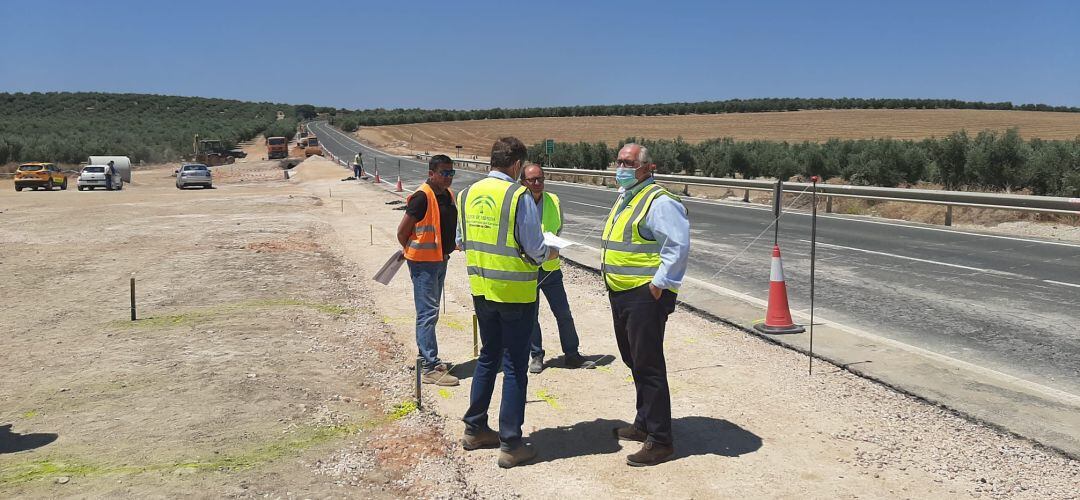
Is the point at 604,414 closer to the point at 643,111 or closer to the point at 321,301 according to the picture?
the point at 321,301

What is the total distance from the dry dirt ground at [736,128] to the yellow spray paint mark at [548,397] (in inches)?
2379

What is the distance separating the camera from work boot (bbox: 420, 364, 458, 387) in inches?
253

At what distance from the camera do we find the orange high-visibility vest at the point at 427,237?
6520 millimetres

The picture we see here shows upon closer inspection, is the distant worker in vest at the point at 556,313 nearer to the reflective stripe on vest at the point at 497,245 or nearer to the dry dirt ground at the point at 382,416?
the dry dirt ground at the point at 382,416

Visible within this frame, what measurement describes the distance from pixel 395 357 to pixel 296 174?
147 feet

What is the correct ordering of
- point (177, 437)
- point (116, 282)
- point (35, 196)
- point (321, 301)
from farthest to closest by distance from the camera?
point (35, 196), point (116, 282), point (321, 301), point (177, 437)

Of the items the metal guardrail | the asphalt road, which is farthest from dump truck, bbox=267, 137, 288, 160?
the asphalt road

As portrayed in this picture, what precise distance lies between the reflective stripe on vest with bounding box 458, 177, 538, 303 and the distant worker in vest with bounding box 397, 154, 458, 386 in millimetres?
1809

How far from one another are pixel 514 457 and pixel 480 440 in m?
0.37

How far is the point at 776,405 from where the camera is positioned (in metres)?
5.67

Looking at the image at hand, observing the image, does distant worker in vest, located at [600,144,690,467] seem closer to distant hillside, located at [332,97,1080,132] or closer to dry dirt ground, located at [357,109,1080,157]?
dry dirt ground, located at [357,109,1080,157]

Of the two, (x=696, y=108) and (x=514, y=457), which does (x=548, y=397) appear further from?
(x=696, y=108)

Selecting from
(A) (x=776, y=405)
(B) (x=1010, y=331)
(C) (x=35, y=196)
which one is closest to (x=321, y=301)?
(A) (x=776, y=405)

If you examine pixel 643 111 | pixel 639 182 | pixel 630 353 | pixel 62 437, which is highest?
pixel 643 111
